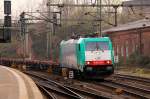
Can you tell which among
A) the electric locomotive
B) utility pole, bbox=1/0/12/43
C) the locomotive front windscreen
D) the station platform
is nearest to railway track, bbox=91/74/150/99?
the electric locomotive

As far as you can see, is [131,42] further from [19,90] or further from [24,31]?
[19,90]

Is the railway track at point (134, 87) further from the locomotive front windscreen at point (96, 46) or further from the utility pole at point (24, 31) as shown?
the utility pole at point (24, 31)

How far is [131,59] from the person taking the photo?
58812 millimetres

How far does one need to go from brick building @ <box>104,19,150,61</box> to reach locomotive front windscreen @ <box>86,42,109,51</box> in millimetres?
22472

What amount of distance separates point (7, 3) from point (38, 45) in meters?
63.0

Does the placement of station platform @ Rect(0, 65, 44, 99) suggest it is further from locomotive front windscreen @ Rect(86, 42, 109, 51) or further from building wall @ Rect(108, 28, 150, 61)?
building wall @ Rect(108, 28, 150, 61)

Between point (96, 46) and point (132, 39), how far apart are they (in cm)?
2866

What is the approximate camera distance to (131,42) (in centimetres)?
6350

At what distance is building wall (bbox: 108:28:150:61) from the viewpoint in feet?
192

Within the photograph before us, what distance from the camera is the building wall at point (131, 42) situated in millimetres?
58575

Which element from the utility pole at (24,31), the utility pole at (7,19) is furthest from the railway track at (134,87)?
the utility pole at (24,31)

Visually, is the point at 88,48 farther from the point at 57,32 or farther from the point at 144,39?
the point at 57,32

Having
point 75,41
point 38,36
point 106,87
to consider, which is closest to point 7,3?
point 75,41

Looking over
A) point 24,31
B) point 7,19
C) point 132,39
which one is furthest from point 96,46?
point 24,31
